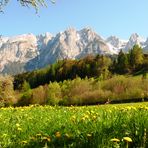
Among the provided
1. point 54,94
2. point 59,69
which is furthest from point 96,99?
point 59,69

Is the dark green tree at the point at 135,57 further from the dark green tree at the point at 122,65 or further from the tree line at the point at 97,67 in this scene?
the dark green tree at the point at 122,65

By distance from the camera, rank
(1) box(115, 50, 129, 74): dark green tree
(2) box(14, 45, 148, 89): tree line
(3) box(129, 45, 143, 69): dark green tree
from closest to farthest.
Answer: (3) box(129, 45, 143, 69): dark green tree
(2) box(14, 45, 148, 89): tree line
(1) box(115, 50, 129, 74): dark green tree

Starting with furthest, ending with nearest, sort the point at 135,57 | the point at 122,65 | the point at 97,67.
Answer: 1. the point at 97,67
2. the point at 122,65
3. the point at 135,57

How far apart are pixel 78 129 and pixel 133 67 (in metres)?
169

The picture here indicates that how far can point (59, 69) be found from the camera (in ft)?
630

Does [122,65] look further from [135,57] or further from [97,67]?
[97,67]

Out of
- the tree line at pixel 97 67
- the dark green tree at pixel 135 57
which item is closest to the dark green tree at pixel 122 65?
the tree line at pixel 97 67

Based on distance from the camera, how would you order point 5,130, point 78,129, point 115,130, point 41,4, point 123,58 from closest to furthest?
point 115,130 → point 78,129 → point 5,130 → point 41,4 → point 123,58

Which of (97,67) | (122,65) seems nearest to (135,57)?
(122,65)

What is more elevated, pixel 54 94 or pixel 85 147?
pixel 54 94

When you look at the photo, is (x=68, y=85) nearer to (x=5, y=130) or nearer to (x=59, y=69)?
(x=59, y=69)

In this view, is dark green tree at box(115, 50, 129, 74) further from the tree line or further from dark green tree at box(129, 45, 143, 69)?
dark green tree at box(129, 45, 143, 69)

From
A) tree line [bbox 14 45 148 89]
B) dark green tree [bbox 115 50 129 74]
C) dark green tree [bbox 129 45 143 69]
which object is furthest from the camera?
dark green tree [bbox 115 50 129 74]

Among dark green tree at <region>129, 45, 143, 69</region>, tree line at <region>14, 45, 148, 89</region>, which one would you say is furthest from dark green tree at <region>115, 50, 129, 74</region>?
dark green tree at <region>129, 45, 143, 69</region>
